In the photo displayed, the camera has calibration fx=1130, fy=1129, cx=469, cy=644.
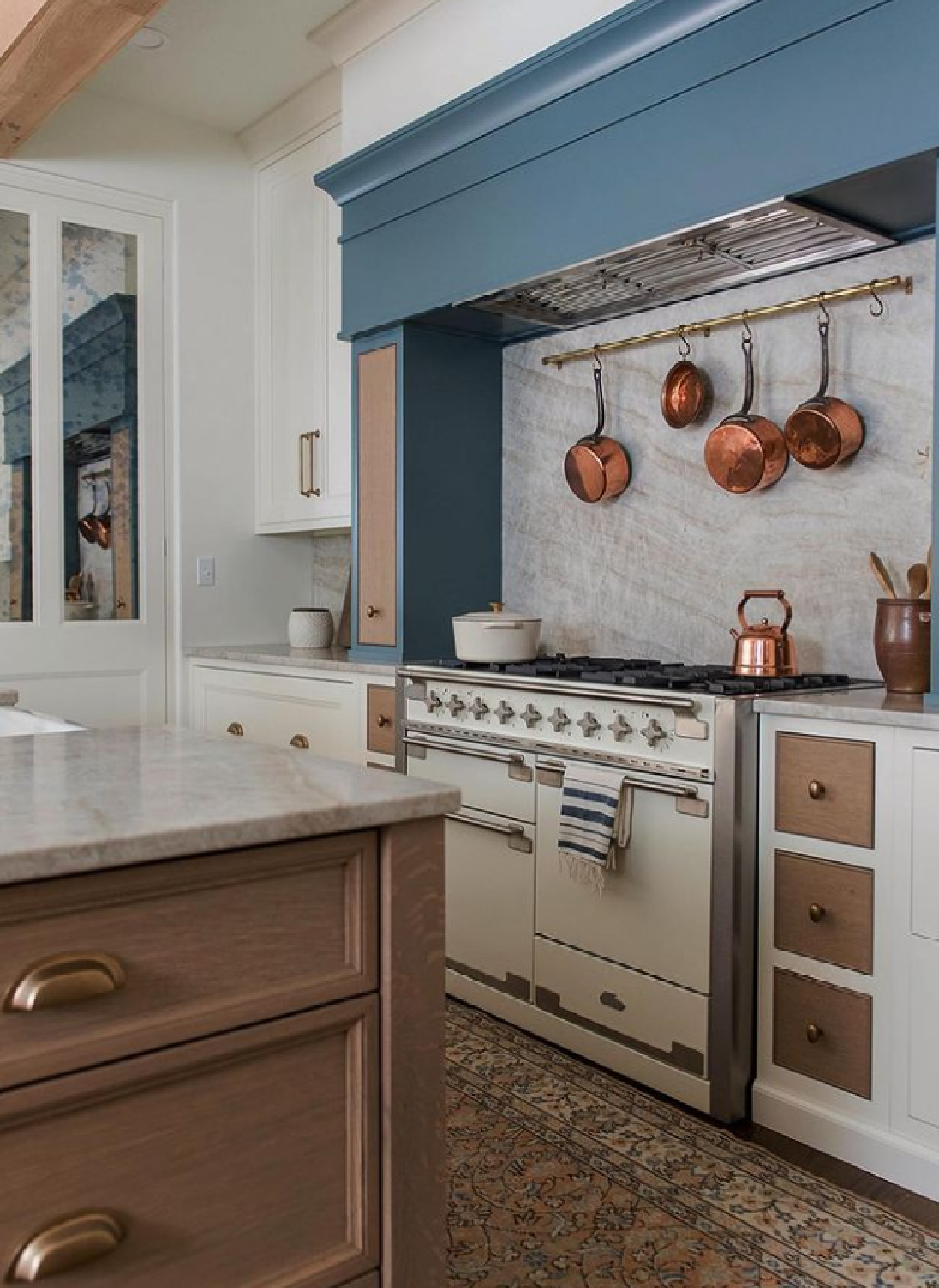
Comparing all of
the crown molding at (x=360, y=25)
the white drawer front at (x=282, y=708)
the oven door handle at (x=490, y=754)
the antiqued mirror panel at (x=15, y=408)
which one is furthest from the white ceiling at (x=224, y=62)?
the oven door handle at (x=490, y=754)

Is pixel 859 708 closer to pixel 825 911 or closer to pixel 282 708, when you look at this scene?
pixel 825 911

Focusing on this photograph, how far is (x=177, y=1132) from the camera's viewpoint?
3.46 feet

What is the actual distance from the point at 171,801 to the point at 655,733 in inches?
56.9

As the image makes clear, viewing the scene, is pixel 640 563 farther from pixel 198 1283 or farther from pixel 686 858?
pixel 198 1283

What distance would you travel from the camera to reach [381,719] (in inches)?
129

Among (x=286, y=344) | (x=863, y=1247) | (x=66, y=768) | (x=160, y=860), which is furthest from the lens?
(x=286, y=344)

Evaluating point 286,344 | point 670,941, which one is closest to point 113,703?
point 286,344

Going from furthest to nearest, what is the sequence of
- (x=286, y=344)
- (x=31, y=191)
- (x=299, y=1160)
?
1. (x=286, y=344)
2. (x=31, y=191)
3. (x=299, y=1160)

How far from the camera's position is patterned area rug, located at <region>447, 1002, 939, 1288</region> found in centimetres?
180

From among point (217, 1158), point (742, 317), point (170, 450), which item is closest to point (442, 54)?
point (742, 317)

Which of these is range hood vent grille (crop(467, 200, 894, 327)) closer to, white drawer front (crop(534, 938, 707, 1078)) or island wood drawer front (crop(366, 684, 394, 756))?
island wood drawer front (crop(366, 684, 394, 756))

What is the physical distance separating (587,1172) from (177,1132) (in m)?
1.27

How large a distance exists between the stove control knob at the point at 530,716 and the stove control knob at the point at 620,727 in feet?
0.84

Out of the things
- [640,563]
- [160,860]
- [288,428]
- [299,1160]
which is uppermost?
[288,428]
